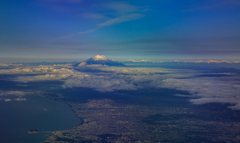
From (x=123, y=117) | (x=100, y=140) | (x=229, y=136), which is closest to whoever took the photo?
(x=100, y=140)

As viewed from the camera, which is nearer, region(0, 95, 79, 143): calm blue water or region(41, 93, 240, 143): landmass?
region(41, 93, 240, 143): landmass

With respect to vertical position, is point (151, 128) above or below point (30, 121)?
above

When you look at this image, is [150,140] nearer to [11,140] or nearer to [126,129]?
[126,129]

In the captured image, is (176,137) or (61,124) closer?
(176,137)

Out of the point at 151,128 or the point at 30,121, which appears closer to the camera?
the point at 151,128

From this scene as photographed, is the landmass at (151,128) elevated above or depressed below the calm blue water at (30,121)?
above

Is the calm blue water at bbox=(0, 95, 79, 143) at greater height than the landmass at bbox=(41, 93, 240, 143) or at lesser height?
lesser

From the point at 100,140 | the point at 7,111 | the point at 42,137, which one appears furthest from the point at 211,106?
the point at 7,111

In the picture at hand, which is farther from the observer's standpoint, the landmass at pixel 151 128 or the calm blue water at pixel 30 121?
the calm blue water at pixel 30 121
